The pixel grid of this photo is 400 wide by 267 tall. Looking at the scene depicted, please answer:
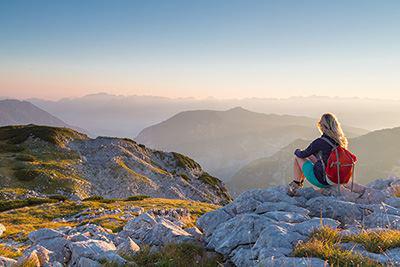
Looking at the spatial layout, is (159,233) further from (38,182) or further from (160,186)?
(160,186)

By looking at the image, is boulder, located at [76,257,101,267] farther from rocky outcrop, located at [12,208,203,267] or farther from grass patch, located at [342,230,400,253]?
grass patch, located at [342,230,400,253]

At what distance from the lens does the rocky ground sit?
24.0ft

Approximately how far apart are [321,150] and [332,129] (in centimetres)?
93

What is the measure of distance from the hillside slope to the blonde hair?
43554 mm

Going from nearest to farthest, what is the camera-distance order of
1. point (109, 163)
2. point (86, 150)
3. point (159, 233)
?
1. point (159, 233)
2. point (109, 163)
3. point (86, 150)

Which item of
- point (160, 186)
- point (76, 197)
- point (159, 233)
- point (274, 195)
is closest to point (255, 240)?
point (159, 233)

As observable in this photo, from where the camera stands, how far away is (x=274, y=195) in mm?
13477

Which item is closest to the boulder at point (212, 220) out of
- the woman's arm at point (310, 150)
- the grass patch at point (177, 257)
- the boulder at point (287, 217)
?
the boulder at point (287, 217)

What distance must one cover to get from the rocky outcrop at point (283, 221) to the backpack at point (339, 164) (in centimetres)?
80

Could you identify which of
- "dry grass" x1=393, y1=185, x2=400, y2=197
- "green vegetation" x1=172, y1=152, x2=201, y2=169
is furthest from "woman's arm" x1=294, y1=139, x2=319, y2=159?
"green vegetation" x1=172, y1=152, x2=201, y2=169

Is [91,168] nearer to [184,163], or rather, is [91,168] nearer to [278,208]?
[184,163]

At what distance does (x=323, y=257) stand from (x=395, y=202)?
28.2ft

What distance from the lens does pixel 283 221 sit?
33.1 ft

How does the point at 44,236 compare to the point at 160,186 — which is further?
the point at 160,186
